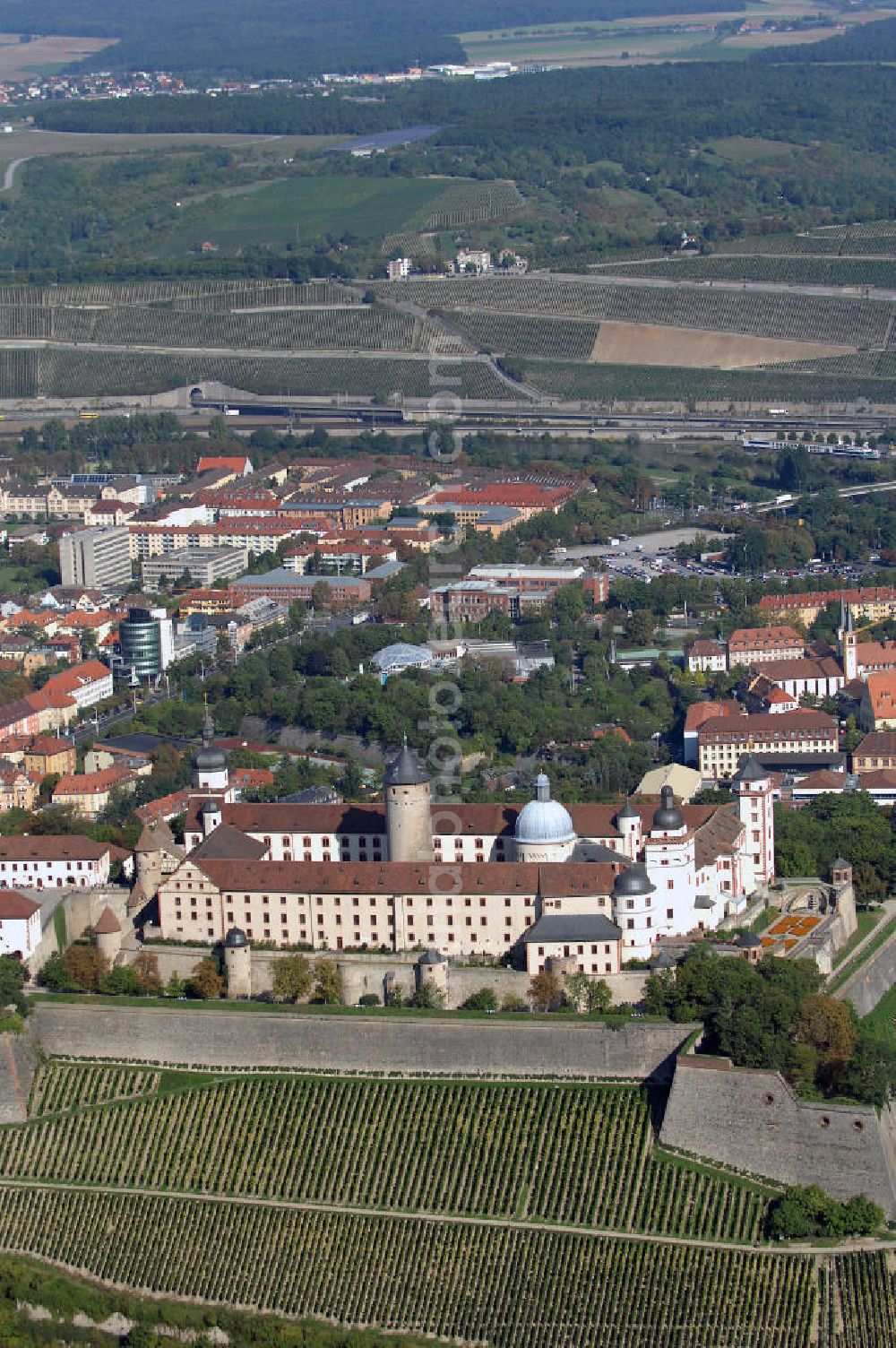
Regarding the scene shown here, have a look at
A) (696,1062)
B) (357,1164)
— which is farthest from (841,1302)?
(357,1164)

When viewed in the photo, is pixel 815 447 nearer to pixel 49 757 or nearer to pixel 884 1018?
pixel 49 757

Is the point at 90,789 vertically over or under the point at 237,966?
under

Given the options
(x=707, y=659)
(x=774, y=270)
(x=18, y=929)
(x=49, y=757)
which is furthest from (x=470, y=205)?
(x=18, y=929)

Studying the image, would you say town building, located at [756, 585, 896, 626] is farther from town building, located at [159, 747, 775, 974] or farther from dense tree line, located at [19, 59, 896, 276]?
dense tree line, located at [19, 59, 896, 276]

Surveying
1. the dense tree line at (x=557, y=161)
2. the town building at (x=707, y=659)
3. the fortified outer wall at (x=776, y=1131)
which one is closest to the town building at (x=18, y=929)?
the fortified outer wall at (x=776, y=1131)

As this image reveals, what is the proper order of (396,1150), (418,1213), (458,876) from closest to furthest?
1. (418,1213)
2. (396,1150)
3. (458,876)

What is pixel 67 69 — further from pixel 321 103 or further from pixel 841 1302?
pixel 841 1302

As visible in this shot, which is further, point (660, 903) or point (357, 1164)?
point (660, 903)
